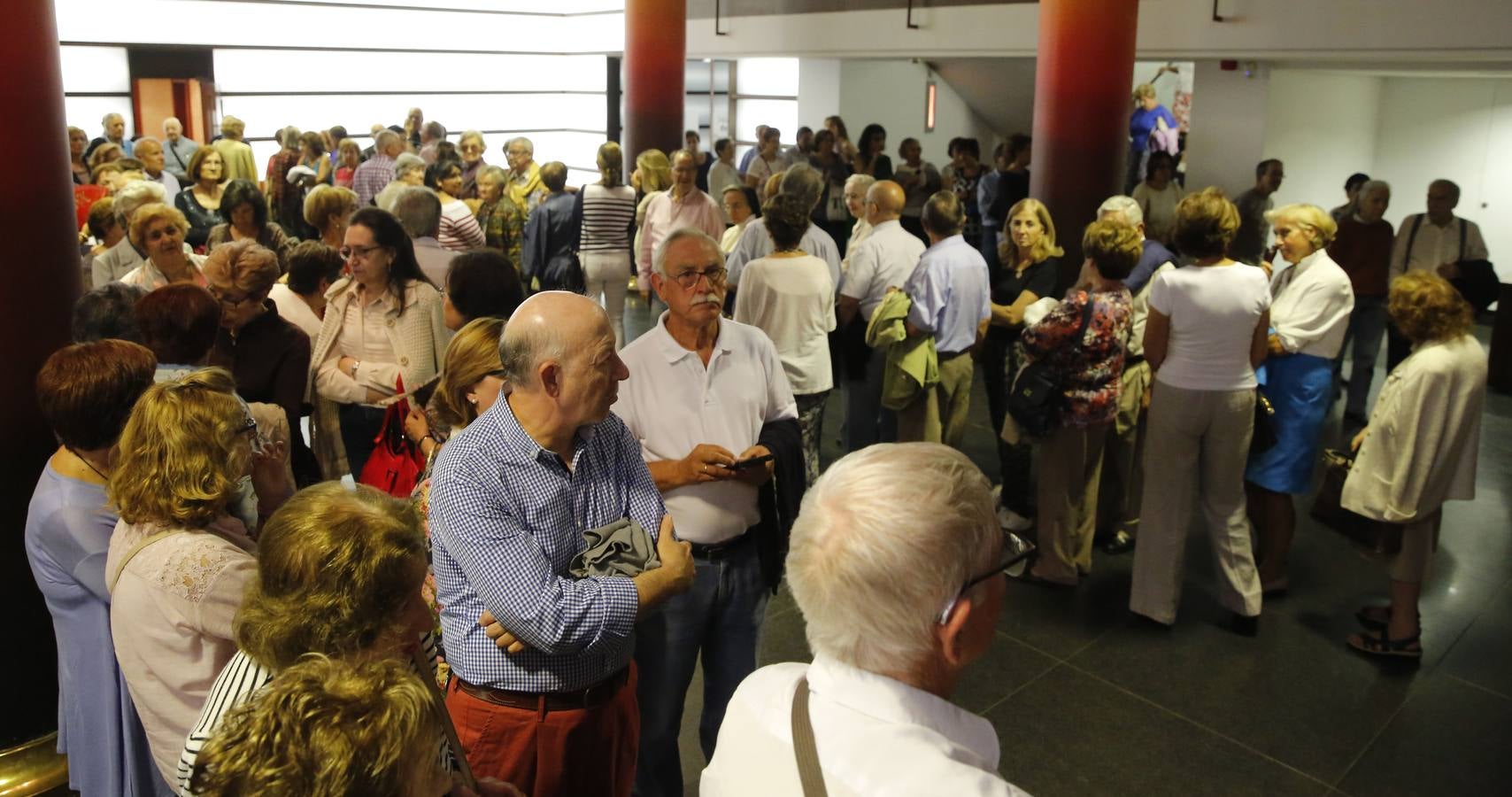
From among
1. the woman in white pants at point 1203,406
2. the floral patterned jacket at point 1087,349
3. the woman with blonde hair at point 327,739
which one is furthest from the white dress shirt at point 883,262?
the woman with blonde hair at point 327,739

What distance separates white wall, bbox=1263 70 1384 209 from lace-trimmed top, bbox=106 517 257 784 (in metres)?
9.01

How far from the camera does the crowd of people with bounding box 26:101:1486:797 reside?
1.50 metres

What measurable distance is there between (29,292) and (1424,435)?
4.69 metres

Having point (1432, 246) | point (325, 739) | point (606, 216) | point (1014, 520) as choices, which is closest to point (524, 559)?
point (325, 739)

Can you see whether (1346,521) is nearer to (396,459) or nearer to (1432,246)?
(396,459)

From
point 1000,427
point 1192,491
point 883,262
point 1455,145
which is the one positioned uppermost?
point 1455,145

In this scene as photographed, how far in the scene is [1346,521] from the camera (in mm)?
4320

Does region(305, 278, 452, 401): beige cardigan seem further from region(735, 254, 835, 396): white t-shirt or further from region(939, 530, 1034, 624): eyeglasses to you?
region(939, 530, 1034, 624): eyeglasses

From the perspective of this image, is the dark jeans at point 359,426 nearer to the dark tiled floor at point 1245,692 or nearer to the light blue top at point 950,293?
the dark tiled floor at point 1245,692

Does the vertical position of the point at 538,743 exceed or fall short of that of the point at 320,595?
it falls short

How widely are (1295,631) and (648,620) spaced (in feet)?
10.1

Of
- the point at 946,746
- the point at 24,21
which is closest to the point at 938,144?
the point at 24,21

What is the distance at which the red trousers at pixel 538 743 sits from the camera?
2.32 metres

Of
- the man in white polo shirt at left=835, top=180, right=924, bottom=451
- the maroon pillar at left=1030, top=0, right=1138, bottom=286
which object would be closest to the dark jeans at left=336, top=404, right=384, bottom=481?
the man in white polo shirt at left=835, top=180, right=924, bottom=451
